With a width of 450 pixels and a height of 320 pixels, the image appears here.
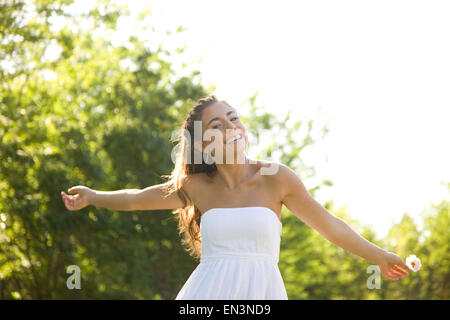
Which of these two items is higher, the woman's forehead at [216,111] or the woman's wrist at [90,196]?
the woman's forehead at [216,111]

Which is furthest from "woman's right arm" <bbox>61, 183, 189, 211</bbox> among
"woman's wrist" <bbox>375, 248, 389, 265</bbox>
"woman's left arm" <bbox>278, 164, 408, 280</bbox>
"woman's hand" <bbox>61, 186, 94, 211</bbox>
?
"woman's wrist" <bbox>375, 248, 389, 265</bbox>

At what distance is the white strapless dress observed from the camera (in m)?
2.94

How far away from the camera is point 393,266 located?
3.08 meters

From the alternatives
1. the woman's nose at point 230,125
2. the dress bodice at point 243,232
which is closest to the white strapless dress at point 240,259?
the dress bodice at point 243,232

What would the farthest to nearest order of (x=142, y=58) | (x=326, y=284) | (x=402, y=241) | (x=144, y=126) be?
(x=402, y=241) → (x=326, y=284) → (x=142, y=58) → (x=144, y=126)

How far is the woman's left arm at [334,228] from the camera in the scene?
306 cm

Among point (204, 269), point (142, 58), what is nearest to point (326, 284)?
point (142, 58)

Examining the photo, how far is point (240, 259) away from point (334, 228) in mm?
511

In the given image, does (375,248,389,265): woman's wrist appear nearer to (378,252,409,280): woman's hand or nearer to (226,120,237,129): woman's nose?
(378,252,409,280): woman's hand

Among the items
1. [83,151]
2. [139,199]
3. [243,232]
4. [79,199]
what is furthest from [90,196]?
[83,151]

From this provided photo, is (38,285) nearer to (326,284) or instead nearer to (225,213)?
(225,213)

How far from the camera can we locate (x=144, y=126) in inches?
623

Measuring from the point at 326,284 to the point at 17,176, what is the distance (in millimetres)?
19613

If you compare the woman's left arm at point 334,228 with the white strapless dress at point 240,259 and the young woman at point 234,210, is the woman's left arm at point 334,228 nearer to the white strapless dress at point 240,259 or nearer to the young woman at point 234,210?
the young woman at point 234,210
